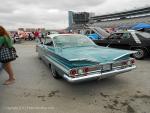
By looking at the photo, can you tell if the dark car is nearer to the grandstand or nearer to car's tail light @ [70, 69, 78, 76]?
car's tail light @ [70, 69, 78, 76]

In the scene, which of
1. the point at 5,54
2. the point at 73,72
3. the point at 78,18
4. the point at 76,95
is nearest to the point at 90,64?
the point at 73,72

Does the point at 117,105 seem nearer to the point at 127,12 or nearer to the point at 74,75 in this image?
the point at 74,75

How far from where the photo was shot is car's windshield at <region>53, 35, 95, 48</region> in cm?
614

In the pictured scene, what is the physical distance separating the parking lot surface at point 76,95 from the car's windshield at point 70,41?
1166 millimetres

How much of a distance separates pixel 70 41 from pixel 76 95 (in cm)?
229

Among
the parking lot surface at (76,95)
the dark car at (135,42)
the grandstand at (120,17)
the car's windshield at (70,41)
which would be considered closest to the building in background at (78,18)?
the grandstand at (120,17)

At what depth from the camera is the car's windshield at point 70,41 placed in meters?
6.14

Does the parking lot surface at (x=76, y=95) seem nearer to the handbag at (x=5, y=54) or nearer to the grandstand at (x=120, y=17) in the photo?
the handbag at (x=5, y=54)

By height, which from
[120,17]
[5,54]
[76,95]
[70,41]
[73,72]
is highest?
[120,17]

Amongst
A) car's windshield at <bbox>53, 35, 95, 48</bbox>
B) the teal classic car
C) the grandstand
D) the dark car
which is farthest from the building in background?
the teal classic car

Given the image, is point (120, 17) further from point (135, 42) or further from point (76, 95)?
point (76, 95)

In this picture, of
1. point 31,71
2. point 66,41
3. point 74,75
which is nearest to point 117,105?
point 74,75

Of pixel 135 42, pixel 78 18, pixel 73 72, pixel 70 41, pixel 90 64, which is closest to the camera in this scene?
pixel 73 72

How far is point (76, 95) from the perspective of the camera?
4566mm
